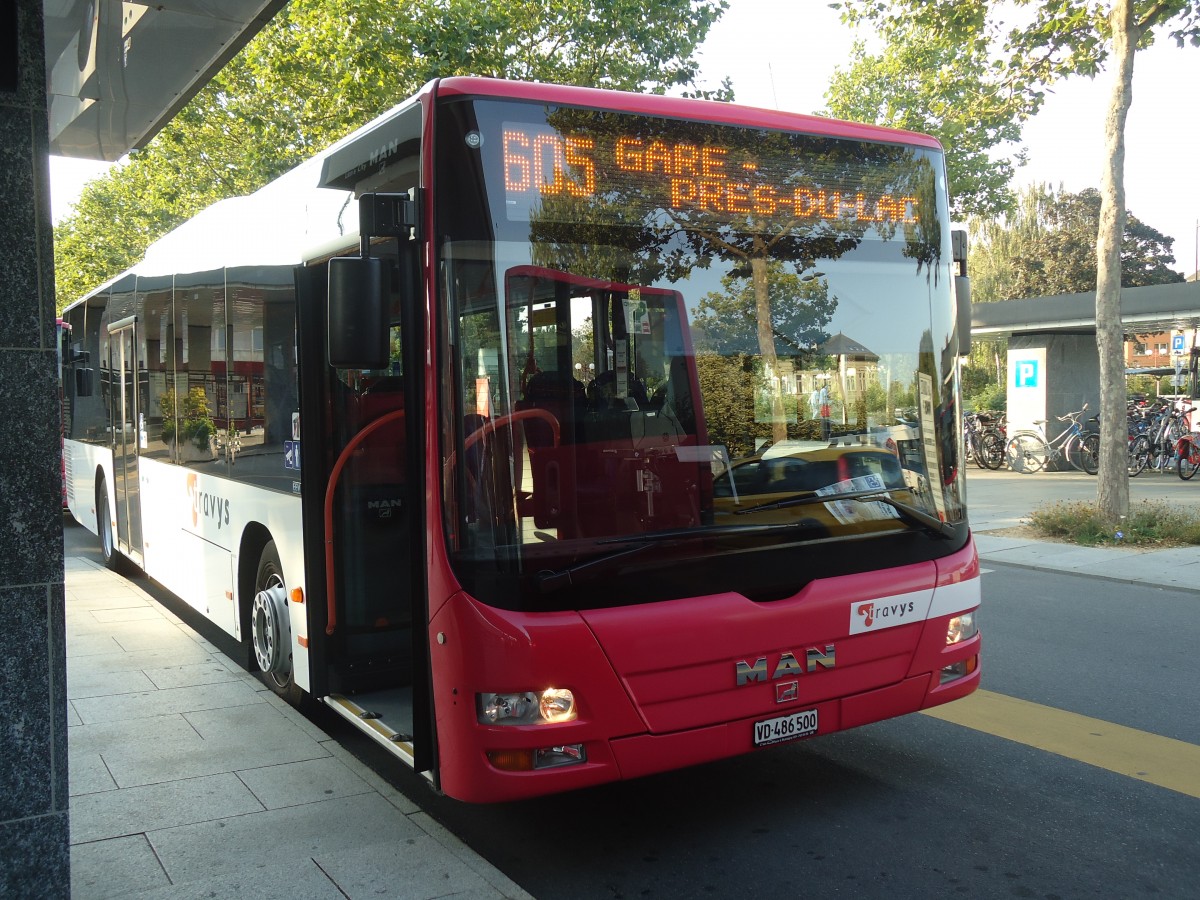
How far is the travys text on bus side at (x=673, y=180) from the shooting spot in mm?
3918

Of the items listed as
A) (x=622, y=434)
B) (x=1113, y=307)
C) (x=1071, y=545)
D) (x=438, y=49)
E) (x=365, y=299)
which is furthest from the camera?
(x=438, y=49)

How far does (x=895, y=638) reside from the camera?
14.7 ft

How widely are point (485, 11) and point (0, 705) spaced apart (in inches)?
612

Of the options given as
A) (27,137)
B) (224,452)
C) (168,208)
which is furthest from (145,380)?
(168,208)

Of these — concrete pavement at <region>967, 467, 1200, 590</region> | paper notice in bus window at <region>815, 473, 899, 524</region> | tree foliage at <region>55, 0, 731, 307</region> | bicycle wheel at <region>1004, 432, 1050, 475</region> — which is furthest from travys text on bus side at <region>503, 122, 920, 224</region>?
bicycle wheel at <region>1004, 432, 1050, 475</region>

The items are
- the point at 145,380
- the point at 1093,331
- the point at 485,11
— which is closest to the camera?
the point at 145,380

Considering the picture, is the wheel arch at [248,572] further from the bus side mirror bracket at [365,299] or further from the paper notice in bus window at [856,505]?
the paper notice in bus window at [856,505]

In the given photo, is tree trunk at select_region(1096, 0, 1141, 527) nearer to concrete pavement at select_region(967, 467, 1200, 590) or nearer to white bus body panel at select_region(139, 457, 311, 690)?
concrete pavement at select_region(967, 467, 1200, 590)

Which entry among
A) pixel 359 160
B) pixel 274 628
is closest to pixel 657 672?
pixel 359 160

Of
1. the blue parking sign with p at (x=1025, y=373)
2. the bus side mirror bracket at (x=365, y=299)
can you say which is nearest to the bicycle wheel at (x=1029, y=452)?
the blue parking sign with p at (x=1025, y=373)

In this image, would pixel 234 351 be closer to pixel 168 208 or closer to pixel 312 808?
pixel 312 808

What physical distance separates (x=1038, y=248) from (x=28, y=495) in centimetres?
5634

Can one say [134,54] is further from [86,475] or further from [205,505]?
[86,475]

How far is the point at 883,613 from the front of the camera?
4.40 m
